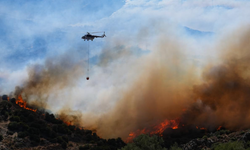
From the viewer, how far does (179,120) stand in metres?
155

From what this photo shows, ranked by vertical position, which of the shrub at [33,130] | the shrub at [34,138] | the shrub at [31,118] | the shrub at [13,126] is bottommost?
the shrub at [34,138]

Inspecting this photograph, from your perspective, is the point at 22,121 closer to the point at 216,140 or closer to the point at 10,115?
the point at 10,115

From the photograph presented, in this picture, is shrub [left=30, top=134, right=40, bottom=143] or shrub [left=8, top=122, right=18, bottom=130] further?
shrub [left=8, top=122, right=18, bottom=130]

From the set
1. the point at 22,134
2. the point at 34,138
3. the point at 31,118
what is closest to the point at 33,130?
the point at 34,138

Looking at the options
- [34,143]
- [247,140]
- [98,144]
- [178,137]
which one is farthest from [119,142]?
[247,140]

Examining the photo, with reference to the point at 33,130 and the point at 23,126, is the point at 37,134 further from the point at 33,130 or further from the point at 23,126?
the point at 23,126

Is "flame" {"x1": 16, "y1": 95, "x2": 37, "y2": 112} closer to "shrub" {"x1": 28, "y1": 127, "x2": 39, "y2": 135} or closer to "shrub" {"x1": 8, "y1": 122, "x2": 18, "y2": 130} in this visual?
"shrub" {"x1": 8, "y1": 122, "x2": 18, "y2": 130}

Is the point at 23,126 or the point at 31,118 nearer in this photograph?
the point at 23,126

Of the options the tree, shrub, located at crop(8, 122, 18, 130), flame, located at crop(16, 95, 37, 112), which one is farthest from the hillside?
the tree

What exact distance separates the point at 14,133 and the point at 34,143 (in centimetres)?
1182

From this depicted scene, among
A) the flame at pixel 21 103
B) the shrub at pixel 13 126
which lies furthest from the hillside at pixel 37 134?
the flame at pixel 21 103

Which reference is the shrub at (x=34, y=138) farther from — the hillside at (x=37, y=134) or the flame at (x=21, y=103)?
the flame at (x=21, y=103)

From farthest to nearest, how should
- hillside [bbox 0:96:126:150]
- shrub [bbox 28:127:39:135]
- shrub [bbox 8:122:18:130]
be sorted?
shrub [bbox 28:127:39:135], shrub [bbox 8:122:18:130], hillside [bbox 0:96:126:150]

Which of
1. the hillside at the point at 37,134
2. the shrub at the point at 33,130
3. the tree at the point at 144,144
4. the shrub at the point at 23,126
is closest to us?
the tree at the point at 144,144
